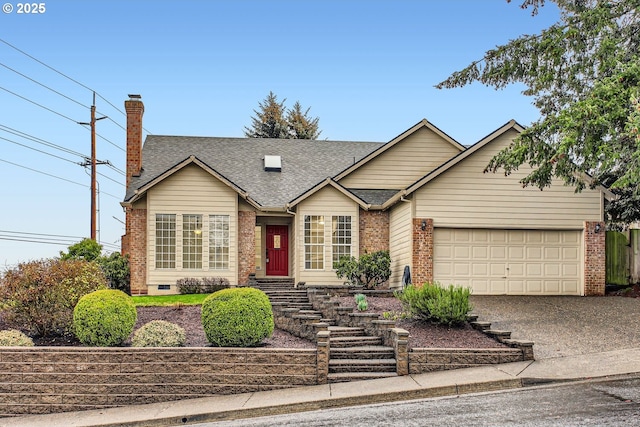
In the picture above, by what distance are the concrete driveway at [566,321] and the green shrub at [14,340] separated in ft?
32.7

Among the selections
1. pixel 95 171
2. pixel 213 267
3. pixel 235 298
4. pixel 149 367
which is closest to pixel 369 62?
pixel 213 267

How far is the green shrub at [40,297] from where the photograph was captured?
46.2 feet

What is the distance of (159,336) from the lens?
43.3 feet

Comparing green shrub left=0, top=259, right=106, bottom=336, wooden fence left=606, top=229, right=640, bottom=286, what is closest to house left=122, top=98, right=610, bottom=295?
wooden fence left=606, top=229, right=640, bottom=286

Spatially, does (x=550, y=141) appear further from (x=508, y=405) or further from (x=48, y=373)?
(x=48, y=373)

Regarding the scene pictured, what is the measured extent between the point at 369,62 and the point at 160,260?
9.41m

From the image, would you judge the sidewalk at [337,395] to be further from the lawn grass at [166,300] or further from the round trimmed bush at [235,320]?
the lawn grass at [166,300]

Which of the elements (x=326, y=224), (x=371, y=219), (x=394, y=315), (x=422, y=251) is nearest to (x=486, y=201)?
(x=422, y=251)

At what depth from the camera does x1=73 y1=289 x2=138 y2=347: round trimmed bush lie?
513 inches

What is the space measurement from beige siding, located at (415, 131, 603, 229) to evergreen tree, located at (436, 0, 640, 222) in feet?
2.31

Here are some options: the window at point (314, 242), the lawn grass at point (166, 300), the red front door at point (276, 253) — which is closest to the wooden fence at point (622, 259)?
the window at point (314, 242)

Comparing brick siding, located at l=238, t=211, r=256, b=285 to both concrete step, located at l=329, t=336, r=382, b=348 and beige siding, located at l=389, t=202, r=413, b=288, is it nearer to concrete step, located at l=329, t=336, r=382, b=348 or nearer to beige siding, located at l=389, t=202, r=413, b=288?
beige siding, located at l=389, t=202, r=413, b=288

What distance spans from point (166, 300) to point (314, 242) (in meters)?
5.48

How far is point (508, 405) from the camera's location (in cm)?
1000
